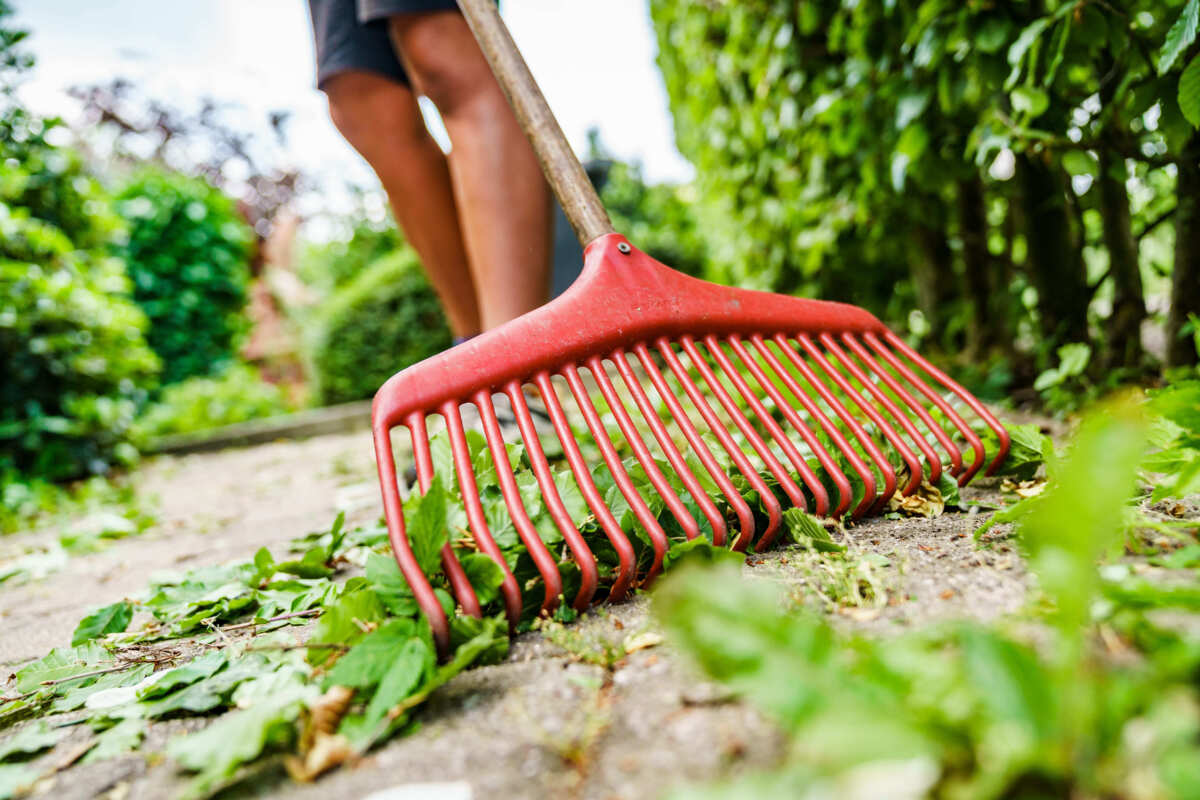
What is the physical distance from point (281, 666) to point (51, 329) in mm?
3646

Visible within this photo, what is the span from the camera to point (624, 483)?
99cm

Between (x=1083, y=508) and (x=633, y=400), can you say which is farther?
(x=633, y=400)

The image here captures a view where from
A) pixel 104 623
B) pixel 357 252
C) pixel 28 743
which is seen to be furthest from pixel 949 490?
pixel 357 252

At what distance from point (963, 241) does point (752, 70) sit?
0.93 meters

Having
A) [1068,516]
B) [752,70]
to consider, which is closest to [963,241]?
[752,70]

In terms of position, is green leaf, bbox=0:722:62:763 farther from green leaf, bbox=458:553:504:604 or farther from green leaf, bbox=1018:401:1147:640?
green leaf, bbox=1018:401:1147:640

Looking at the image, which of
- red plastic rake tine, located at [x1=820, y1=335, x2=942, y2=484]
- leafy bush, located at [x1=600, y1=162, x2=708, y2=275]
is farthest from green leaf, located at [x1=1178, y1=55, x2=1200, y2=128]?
leafy bush, located at [x1=600, y1=162, x2=708, y2=275]

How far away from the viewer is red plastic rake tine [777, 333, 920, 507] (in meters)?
1.10

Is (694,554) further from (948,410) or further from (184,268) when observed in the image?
(184,268)

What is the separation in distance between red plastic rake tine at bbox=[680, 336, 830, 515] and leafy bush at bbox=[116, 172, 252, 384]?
704 centimetres

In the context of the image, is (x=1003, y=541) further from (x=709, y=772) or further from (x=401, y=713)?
(x=401, y=713)

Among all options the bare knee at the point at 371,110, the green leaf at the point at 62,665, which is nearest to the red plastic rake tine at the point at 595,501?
the green leaf at the point at 62,665

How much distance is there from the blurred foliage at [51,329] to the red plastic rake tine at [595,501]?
11.0 ft

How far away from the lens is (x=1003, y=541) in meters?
0.91
